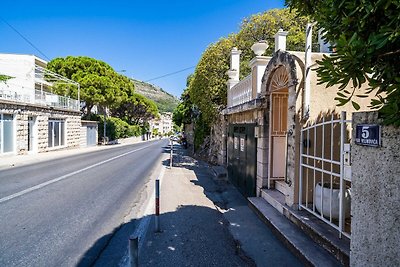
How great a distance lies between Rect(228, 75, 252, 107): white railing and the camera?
9.18 m

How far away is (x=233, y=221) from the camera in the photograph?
249 inches

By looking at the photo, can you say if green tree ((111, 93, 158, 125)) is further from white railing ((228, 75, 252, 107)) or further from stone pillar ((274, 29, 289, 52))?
stone pillar ((274, 29, 289, 52))

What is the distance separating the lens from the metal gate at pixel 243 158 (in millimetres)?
8078

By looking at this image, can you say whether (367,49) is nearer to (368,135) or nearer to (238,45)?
(368,135)

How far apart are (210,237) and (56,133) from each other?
24843 mm

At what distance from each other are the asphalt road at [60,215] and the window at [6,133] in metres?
8.38

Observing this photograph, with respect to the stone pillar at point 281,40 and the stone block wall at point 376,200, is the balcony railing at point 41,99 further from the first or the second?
the stone block wall at point 376,200

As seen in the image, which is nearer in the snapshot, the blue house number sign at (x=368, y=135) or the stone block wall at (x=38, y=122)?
the blue house number sign at (x=368, y=135)

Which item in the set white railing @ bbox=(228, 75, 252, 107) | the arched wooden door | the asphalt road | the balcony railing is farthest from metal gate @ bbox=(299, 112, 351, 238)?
the balcony railing

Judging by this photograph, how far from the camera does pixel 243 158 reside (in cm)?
916

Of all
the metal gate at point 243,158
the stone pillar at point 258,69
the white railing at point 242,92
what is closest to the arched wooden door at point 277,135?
the metal gate at point 243,158

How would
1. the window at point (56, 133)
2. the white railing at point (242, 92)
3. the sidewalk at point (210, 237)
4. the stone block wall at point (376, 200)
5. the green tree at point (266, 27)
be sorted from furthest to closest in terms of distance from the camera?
the window at point (56, 133) < the green tree at point (266, 27) < the white railing at point (242, 92) < the sidewalk at point (210, 237) < the stone block wall at point (376, 200)

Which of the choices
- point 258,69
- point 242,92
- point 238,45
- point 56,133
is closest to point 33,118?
point 56,133

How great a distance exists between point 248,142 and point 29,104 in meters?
19.1
